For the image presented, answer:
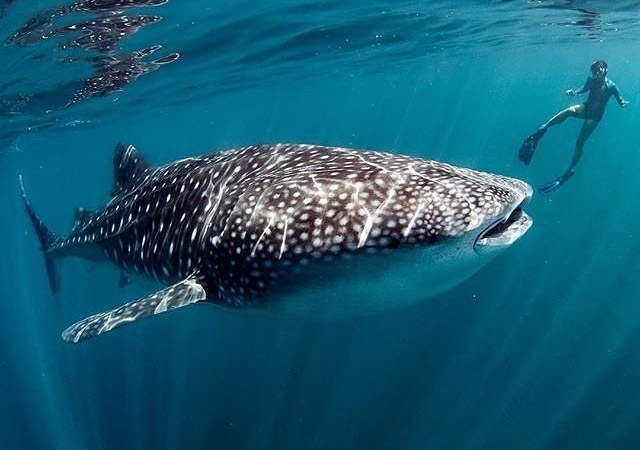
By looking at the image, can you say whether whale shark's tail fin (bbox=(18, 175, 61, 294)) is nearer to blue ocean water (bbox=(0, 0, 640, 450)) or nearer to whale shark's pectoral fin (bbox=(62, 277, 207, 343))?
blue ocean water (bbox=(0, 0, 640, 450))

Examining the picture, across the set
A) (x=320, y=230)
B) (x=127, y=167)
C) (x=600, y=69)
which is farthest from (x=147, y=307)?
(x=600, y=69)

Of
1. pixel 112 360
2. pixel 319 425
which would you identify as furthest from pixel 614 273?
pixel 112 360

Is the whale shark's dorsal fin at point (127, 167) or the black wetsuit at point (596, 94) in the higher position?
the whale shark's dorsal fin at point (127, 167)

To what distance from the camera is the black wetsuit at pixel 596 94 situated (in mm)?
16766

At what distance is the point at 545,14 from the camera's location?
19.4 metres

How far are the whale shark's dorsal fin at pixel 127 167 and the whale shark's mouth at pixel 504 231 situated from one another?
517 cm

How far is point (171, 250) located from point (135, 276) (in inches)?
64.1

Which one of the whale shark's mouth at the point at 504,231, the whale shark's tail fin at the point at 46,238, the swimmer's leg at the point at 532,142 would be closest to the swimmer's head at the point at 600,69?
the swimmer's leg at the point at 532,142

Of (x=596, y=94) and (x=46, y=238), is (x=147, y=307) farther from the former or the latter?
(x=596, y=94)

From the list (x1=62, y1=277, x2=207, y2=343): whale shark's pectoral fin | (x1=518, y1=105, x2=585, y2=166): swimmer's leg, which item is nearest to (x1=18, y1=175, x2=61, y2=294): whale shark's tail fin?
(x1=62, y1=277, x2=207, y2=343): whale shark's pectoral fin

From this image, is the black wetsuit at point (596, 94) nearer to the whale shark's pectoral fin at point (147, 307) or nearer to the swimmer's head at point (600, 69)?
the swimmer's head at point (600, 69)

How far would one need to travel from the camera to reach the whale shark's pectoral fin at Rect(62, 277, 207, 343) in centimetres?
485

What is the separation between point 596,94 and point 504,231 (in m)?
15.7

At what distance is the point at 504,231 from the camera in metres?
4.00
